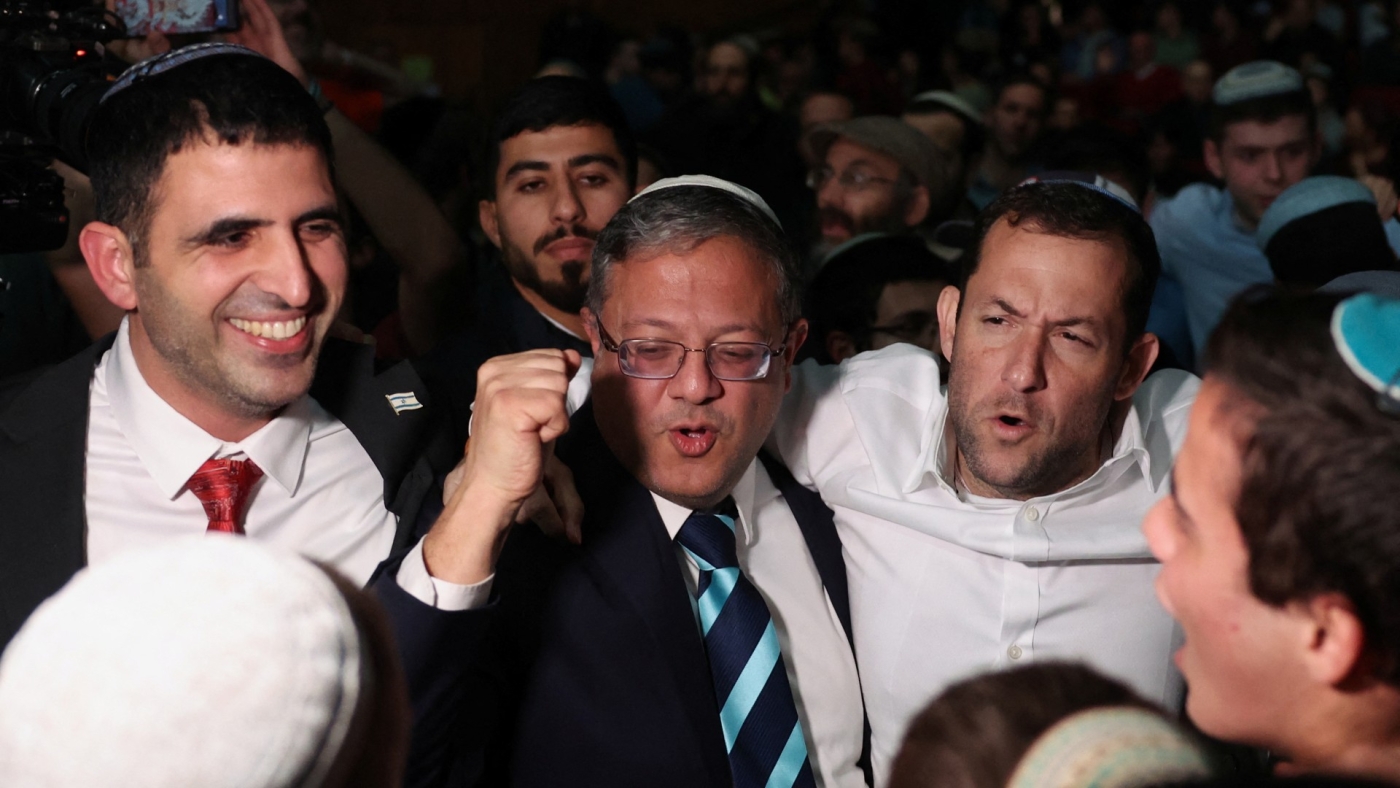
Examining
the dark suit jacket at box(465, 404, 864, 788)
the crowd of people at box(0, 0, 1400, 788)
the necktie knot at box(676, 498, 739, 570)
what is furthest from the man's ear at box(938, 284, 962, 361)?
the dark suit jacket at box(465, 404, 864, 788)

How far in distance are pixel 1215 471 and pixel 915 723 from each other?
385 millimetres

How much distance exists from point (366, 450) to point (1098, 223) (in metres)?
1.19

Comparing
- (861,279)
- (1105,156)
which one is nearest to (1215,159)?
(1105,156)

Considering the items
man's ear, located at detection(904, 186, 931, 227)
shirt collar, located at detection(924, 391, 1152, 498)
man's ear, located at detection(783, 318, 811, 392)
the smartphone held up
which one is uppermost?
the smartphone held up

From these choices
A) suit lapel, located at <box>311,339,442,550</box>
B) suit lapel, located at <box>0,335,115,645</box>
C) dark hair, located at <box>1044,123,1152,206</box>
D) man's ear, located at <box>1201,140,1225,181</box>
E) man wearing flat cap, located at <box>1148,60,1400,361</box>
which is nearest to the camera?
suit lapel, located at <box>0,335,115,645</box>

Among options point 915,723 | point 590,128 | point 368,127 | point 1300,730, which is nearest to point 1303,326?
point 1300,730

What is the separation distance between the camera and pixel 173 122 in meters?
1.71

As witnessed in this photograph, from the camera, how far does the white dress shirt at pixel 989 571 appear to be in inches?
76.0

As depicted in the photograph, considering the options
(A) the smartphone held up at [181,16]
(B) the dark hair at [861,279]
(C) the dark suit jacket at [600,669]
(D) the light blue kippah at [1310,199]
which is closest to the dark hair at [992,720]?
(C) the dark suit jacket at [600,669]

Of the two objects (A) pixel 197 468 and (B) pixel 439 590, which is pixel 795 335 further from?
(A) pixel 197 468

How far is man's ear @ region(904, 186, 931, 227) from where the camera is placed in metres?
4.12

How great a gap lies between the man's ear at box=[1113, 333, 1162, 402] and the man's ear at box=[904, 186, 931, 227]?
7.03 feet

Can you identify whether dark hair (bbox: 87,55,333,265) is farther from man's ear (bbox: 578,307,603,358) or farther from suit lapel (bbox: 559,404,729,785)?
suit lapel (bbox: 559,404,729,785)

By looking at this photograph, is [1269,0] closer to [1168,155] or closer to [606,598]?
[1168,155]
